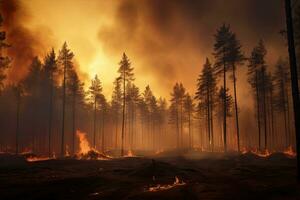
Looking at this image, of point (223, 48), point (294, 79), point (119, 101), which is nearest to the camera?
point (294, 79)

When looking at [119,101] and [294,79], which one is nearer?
[294,79]

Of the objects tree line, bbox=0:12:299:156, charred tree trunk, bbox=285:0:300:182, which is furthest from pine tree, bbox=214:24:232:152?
charred tree trunk, bbox=285:0:300:182

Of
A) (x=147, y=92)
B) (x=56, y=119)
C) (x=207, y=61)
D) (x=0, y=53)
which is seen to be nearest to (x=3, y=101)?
(x=56, y=119)

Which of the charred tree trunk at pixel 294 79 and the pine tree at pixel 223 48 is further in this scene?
the pine tree at pixel 223 48

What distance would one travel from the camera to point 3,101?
250 feet

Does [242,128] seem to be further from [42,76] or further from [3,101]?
[3,101]

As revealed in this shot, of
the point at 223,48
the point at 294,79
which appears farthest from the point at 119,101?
the point at 294,79

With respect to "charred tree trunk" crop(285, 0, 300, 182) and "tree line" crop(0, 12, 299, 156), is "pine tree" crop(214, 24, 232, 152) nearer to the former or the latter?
"tree line" crop(0, 12, 299, 156)

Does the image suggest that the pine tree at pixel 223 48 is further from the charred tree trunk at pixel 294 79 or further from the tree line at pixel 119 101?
the charred tree trunk at pixel 294 79

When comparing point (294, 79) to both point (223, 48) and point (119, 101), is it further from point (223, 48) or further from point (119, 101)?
point (119, 101)

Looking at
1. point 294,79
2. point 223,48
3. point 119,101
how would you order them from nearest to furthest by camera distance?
point 294,79, point 223,48, point 119,101

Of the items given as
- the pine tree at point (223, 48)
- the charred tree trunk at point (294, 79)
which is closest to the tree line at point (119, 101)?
the pine tree at point (223, 48)

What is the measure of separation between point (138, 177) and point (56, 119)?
67602mm

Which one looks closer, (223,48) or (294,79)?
(294,79)
